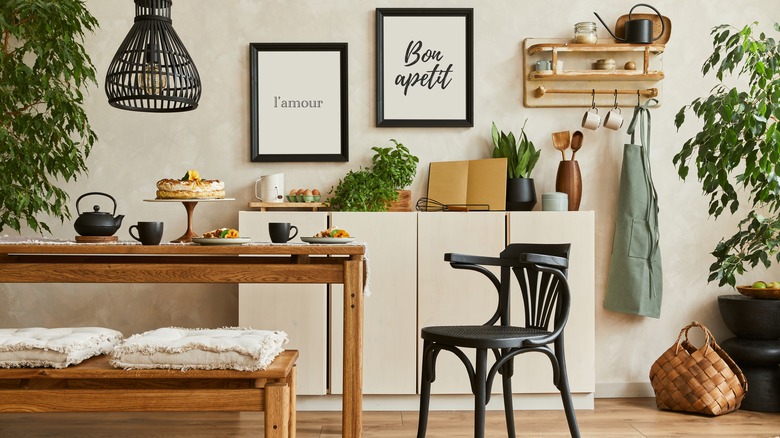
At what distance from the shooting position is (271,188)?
12.5ft

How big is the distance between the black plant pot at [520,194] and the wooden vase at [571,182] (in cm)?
17

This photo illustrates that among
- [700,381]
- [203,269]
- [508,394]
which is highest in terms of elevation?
[203,269]

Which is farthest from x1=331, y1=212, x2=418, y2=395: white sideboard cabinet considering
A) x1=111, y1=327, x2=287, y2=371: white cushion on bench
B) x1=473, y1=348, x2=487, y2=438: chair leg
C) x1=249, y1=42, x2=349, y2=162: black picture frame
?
x1=111, y1=327, x2=287, y2=371: white cushion on bench

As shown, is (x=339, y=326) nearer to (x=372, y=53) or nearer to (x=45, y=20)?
(x=372, y=53)

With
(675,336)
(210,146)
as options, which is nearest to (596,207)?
(675,336)

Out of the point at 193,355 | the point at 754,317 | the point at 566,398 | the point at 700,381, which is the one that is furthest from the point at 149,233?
the point at 754,317

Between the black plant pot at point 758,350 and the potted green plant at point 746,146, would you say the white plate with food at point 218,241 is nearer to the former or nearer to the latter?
the potted green plant at point 746,146

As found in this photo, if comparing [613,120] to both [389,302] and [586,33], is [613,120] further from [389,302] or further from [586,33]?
[389,302]

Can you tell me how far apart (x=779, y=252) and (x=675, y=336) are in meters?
0.72

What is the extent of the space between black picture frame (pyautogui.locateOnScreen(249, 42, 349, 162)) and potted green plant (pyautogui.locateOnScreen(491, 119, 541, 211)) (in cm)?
83

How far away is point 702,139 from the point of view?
3.59m

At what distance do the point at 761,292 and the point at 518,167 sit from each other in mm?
1378

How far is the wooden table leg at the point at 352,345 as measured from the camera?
2514 millimetres

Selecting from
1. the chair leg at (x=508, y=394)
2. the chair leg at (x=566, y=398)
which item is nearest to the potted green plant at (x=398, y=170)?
the chair leg at (x=508, y=394)
